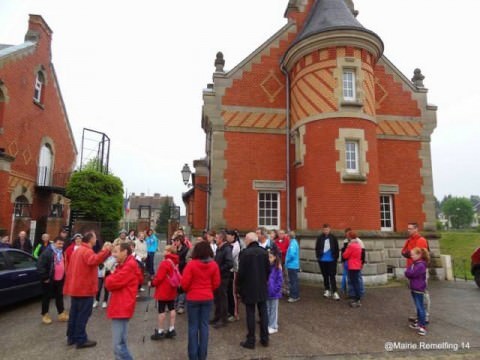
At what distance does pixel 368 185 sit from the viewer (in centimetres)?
1120

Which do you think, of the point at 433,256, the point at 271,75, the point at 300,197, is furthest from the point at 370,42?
the point at 433,256

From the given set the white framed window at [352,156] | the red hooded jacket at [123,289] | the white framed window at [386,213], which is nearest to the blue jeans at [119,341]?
the red hooded jacket at [123,289]

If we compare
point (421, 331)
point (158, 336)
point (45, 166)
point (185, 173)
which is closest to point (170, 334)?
point (158, 336)

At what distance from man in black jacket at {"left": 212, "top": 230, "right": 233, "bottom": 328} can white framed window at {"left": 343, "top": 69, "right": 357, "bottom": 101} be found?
27.6 feet

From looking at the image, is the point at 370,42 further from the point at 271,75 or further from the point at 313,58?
the point at 271,75

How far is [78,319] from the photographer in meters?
5.21

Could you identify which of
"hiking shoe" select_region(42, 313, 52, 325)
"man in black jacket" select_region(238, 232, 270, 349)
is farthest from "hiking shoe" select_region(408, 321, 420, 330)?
"hiking shoe" select_region(42, 313, 52, 325)

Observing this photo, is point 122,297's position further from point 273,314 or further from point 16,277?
point 16,277

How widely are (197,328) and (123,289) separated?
1.20 metres

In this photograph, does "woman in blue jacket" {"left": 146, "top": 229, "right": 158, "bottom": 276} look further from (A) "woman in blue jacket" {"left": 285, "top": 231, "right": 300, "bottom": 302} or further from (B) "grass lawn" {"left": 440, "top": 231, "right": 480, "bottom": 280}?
(B) "grass lawn" {"left": 440, "top": 231, "right": 480, "bottom": 280}

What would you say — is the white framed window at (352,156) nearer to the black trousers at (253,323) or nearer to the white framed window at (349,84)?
the white framed window at (349,84)

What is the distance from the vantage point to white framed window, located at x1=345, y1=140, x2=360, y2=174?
11.5m

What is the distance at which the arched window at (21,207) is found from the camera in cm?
1761

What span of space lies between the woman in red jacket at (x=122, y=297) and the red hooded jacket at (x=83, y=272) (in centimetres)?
103
